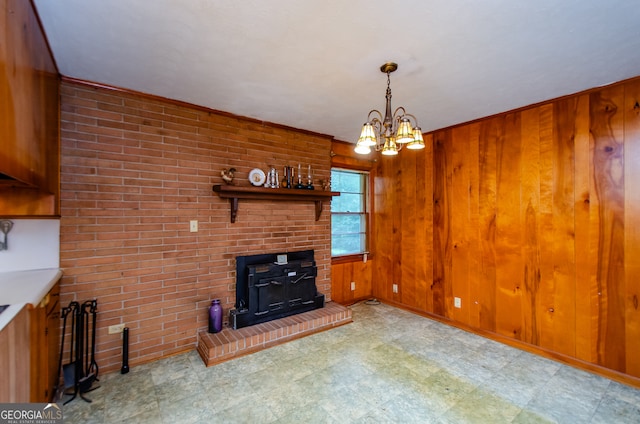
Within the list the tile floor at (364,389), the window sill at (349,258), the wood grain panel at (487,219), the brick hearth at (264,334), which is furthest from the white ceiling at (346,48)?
the tile floor at (364,389)

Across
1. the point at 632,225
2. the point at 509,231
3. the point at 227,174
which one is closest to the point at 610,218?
the point at 632,225

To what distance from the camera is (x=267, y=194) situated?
313 centimetres

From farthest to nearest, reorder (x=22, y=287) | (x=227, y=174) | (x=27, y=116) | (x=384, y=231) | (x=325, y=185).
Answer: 1. (x=384, y=231)
2. (x=325, y=185)
3. (x=227, y=174)
4. (x=22, y=287)
5. (x=27, y=116)

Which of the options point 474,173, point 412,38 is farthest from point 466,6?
point 474,173

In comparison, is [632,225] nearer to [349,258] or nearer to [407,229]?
[407,229]

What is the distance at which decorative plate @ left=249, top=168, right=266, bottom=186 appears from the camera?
3086 mm

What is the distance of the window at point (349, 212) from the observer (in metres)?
4.12

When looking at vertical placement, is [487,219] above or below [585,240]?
above

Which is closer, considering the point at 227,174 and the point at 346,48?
the point at 346,48

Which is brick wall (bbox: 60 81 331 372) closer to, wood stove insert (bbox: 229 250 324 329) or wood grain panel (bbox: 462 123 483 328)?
wood stove insert (bbox: 229 250 324 329)

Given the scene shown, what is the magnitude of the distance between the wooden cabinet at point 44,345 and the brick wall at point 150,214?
0.88 ft

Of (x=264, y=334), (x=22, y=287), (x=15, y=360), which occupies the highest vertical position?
(x=22, y=287)

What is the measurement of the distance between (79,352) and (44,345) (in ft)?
1.76

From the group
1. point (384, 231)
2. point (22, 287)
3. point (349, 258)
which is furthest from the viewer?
point (384, 231)
